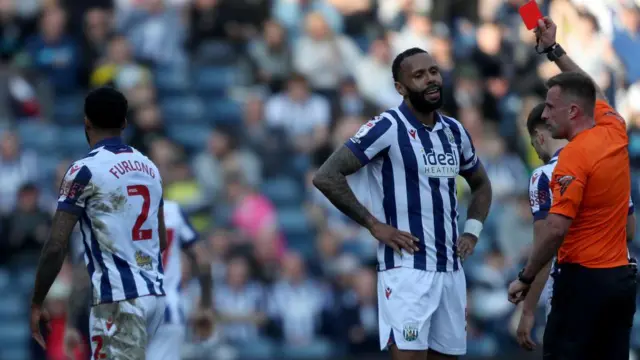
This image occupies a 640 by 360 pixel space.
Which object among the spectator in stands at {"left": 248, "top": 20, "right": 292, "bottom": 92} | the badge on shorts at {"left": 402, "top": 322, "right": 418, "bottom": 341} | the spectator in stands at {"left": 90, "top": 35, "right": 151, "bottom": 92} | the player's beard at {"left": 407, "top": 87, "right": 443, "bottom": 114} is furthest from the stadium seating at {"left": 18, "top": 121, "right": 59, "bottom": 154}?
the badge on shorts at {"left": 402, "top": 322, "right": 418, "bottom": 341}

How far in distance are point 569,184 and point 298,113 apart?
9.79m

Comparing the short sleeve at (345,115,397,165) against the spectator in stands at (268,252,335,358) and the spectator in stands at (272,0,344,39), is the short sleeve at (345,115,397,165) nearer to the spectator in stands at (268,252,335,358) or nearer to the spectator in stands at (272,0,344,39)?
the spectator in stands at (268,252,335,358)

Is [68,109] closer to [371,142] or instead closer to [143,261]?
[143,261]

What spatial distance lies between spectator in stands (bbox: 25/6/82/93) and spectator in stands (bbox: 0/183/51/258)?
8.22 ft

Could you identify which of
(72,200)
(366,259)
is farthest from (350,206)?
(366,259)

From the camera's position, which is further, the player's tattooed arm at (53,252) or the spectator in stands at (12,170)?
the spectator in stands at (12,170)

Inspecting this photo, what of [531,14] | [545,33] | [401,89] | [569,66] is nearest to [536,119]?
[569,66]

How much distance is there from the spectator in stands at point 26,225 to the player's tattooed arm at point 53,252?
287 inches

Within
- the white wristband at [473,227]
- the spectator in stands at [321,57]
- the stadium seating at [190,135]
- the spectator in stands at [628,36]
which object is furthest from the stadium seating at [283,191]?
the white wristband at [473,227]

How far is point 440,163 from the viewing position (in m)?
8.14

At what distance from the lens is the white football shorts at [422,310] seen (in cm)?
798

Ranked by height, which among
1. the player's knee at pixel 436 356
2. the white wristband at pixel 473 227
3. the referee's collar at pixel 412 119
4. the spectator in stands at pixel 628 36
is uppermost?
the spectator in stands at pixel 628 36

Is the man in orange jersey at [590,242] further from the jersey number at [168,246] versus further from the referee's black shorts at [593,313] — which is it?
the jersey number at [168,246]

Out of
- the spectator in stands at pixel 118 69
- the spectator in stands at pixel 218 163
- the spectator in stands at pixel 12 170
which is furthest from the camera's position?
the spectator in stands at pixel 118 69
